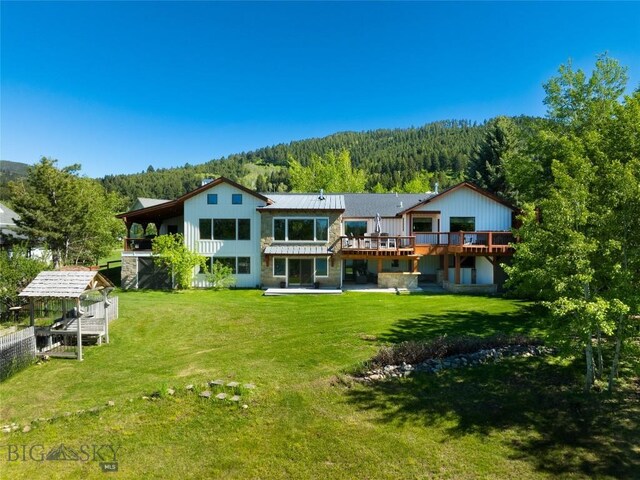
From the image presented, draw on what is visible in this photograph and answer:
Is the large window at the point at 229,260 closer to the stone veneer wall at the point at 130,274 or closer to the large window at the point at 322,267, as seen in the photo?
the stone veneer wall at the point at 130,274

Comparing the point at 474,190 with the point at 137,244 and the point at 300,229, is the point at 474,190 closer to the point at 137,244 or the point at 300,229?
the point at 300,229

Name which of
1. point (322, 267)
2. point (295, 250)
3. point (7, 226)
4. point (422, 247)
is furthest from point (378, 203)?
point (7, 226)

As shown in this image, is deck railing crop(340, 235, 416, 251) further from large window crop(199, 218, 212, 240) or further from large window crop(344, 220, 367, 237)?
large window crop(199, 218, 212, 240)

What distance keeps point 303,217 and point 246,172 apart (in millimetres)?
139591

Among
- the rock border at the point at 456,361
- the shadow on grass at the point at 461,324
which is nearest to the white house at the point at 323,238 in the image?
the shadow on grass at the point at 461,324

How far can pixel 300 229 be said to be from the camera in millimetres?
23406

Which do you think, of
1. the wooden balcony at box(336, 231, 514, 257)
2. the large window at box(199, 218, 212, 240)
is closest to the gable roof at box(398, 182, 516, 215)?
the wooden balcony at box(336, 231, 514, 257)

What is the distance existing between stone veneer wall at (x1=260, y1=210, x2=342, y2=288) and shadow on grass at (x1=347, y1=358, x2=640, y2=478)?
44.8ft

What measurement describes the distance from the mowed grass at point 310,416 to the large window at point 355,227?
1267 cm

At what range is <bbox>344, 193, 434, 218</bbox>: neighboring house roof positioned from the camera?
2561 centimetres

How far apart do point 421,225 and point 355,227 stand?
15.2 feet

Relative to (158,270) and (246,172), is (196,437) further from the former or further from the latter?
(246,172)

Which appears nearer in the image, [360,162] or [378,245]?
[378,245]

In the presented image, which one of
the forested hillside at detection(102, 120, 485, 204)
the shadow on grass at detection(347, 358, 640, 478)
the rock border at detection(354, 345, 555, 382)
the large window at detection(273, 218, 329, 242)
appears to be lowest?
the shadow on grass at detection(347, 358, 640, 478)
